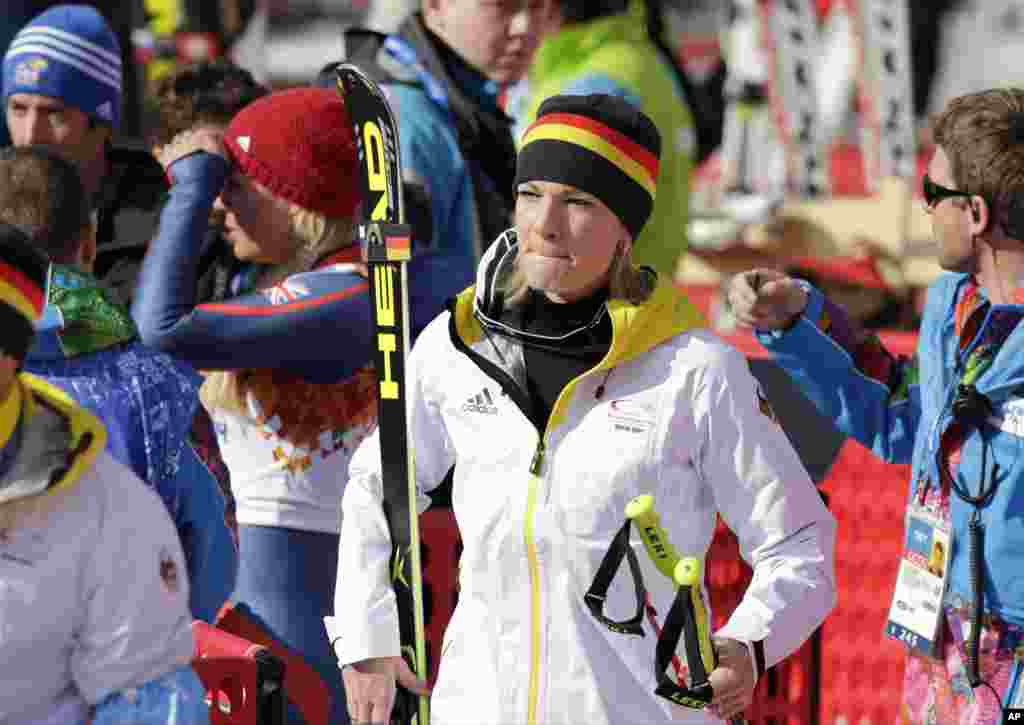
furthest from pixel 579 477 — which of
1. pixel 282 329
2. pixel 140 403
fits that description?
pixel 282 329

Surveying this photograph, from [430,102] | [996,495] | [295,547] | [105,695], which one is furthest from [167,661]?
[430,102]

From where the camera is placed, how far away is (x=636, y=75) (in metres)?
8.00

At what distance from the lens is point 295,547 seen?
14.9ft

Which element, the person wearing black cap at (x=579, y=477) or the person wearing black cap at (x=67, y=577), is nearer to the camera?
the person wearing black cap at (x=67, y=577)

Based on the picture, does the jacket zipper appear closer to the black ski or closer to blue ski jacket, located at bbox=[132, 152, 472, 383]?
the black ski

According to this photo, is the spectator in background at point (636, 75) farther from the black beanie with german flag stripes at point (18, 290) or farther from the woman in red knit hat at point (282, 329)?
the black beanie with german flag stripes at point (18, 290)

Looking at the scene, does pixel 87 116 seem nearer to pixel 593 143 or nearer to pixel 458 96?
pixel 458 96

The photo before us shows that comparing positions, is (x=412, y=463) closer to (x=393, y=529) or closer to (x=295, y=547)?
(x=393, y=529)

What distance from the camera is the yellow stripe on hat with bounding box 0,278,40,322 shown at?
2.94 metres

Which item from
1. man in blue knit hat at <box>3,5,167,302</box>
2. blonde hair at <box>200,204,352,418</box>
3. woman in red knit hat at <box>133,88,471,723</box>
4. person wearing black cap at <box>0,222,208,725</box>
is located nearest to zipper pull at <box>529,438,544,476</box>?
person wearing black cap at <box>0,222,208,725</box>

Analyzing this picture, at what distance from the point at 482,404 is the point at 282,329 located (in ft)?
3.46

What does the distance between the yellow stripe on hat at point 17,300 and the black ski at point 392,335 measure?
0.77 meters

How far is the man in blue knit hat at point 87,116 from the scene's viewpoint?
5.43m

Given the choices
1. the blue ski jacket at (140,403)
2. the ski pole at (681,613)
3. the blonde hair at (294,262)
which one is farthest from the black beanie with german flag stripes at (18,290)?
the blonde hair at (294,262)
